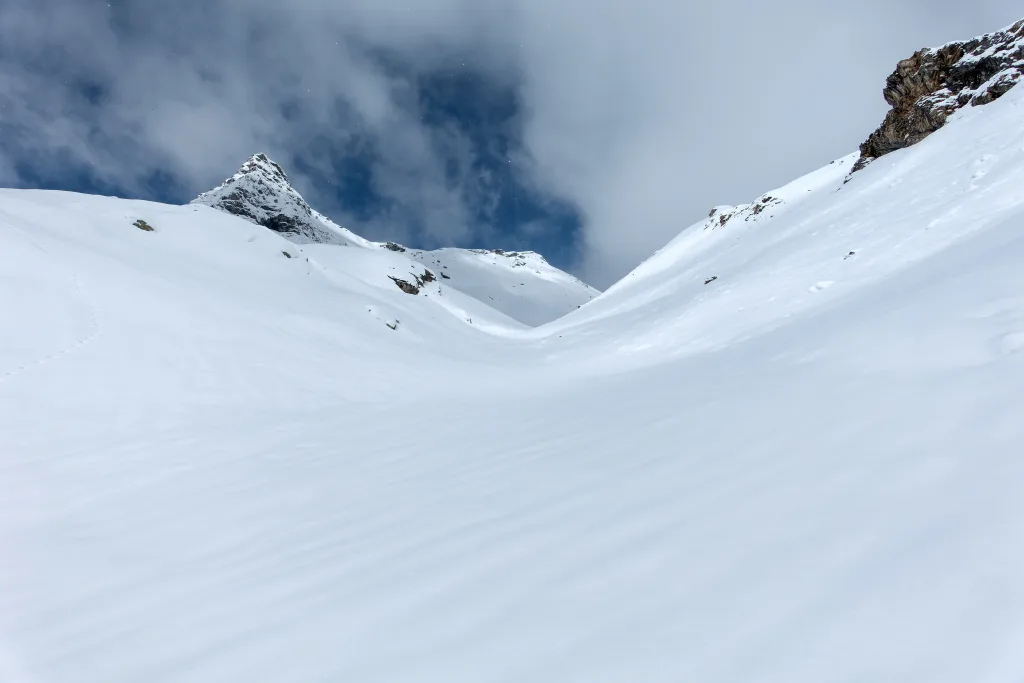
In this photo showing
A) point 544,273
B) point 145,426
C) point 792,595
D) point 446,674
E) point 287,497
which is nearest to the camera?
point 792,595

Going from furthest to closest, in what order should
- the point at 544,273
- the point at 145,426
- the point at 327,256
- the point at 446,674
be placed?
the point at 544,273 → the point at 327,256 → the point at 145,426 → the point at 446,674

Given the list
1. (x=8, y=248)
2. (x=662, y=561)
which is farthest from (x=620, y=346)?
(x=8, y=248)

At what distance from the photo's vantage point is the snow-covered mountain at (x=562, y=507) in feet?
4.65

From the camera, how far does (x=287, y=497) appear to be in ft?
14.0

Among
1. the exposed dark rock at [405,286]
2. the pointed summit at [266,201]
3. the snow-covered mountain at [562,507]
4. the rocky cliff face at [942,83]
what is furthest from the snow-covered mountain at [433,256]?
the snow-covered mountain at [562,507]

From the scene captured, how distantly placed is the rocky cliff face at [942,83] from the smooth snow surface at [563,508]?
18698 millimetres

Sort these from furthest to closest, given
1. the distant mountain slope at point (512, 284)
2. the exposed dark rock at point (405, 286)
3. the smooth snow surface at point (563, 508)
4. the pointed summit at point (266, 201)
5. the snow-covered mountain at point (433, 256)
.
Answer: the distant mountain slope at point (512, 284) → the snow-covered mountain at point (433, 256) → the pointed summit at point (266, 201) → the exposed dark rock at point (405, 286) → the smooth snow surface at point (563, 508)

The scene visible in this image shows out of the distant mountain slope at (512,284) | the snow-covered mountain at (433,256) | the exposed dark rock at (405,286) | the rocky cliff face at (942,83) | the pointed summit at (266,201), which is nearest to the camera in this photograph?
the rocky cliff face at (942,83)

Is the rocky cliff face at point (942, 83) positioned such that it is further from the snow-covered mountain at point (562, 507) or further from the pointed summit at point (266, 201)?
the pointed summit at point (266, 201)

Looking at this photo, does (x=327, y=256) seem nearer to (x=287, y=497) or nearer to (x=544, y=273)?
(x=287, y=497)

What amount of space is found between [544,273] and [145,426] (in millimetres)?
154902

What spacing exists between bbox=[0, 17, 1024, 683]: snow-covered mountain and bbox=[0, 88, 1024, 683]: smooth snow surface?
0.02 metres

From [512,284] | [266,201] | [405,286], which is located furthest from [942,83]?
[266,201]

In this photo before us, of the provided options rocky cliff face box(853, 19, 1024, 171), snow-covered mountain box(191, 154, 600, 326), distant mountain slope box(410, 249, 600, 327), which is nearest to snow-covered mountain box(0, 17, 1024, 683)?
rocky cliff face box(853, 19, 1024, 171)
